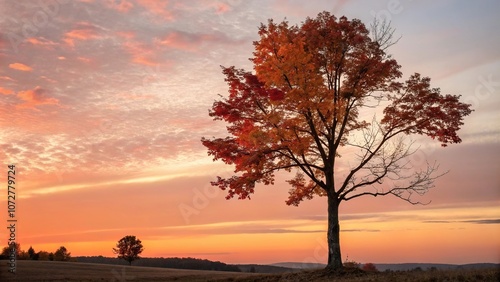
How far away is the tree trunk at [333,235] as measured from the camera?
30312 mm

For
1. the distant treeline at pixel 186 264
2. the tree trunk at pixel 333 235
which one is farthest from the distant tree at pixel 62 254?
the tree trunk at pixel 333 235

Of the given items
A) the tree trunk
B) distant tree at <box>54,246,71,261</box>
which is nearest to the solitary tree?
distant tree at <box>54,246,71,261</box>

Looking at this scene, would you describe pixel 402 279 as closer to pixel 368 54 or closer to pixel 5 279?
pixel 368 54

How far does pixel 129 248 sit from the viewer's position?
10894 centimetres

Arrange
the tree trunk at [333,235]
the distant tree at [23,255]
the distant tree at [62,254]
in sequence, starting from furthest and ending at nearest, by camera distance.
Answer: the distant tree at [62,254] < the distant tree at [23,255] < the tree trunk at [333,235]

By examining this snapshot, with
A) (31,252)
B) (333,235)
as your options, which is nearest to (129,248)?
(31,252)

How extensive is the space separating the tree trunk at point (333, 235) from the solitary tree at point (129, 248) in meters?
86.0

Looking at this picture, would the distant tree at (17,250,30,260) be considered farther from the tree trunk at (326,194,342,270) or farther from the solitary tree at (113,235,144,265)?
the tree trunk at (326,194,342,270)

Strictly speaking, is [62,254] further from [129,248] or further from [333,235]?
[333,235]

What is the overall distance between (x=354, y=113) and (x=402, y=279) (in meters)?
13.4

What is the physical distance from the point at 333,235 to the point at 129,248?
286ft

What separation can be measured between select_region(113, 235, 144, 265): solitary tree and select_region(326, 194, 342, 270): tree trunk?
282 ft

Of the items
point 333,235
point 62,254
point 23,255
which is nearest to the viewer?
point 333,235

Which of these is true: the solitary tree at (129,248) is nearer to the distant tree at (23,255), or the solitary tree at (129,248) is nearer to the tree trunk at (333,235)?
the distant tree at (23,255)
